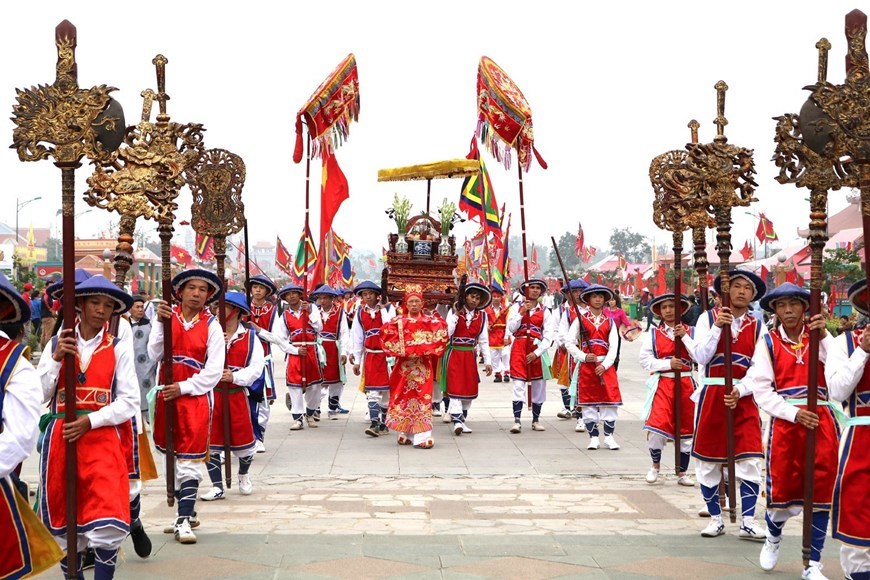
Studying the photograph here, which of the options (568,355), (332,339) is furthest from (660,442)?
(332,339)

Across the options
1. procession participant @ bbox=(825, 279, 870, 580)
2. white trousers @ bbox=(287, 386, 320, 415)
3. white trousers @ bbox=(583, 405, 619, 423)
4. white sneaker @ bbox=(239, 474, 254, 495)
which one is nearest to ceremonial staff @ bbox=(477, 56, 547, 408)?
white trousers @ bbox=(583, 405, 619, 423)

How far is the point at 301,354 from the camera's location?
1364cm

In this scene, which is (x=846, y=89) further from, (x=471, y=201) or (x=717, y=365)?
(x=471, y=201)

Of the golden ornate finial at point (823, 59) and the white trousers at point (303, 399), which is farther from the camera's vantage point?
the white trousers at point (303, 399)

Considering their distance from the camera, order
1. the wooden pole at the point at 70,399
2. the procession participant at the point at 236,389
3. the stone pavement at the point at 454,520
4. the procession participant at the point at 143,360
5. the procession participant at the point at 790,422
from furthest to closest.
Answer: the procession participant at the point at 143,360 → the procession participant at the point at 236,389 → the stone pavement at the point at 454,520 → the procession participant at the point at 790,422 → the wooden pole at the point at 70,399

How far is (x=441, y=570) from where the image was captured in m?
6.51

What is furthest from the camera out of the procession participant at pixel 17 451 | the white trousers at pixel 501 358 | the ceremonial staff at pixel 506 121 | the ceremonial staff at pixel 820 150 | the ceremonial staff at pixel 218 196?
the white trousers at pixel 501 358

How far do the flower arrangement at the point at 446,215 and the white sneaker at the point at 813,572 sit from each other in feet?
29.4

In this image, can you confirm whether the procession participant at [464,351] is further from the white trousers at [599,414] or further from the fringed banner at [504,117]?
the fringed banner at [504,117]

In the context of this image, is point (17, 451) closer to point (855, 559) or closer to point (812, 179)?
point (855, 559)

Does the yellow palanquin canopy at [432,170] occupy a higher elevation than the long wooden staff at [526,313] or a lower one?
higher

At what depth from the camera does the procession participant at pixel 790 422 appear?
6168 millimetres

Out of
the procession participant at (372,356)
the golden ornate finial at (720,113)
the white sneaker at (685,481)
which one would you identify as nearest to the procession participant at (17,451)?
the golden ornate finial at (720,113)

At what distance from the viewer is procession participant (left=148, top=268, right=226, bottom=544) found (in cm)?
739
